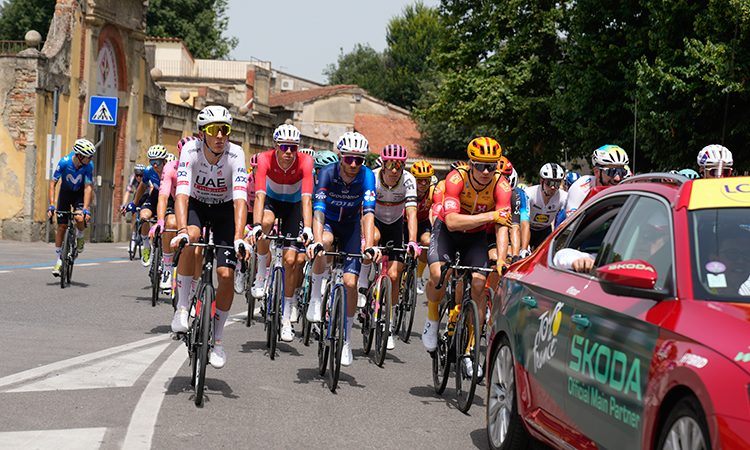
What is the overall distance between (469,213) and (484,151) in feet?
2.06

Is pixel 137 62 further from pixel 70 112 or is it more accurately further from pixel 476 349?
pixel 476 349

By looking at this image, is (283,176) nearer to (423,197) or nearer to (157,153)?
(423,197)

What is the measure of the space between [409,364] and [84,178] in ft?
25.5

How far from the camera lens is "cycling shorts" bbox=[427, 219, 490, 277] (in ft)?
25.9

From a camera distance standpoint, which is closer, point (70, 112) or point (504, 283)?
point (504, 283)

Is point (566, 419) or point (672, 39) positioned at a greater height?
→ point (672, 39)

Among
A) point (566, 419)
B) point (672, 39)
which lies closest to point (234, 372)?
point (566, 419)

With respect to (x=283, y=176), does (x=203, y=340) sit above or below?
below

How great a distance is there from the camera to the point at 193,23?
62875 mm

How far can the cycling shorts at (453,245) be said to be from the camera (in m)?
7.91

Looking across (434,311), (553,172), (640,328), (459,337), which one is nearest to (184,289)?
(434,311)

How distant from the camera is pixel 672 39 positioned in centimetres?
2078

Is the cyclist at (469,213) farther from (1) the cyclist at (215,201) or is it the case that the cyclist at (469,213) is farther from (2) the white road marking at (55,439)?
(2) the white road marking at (55,439)

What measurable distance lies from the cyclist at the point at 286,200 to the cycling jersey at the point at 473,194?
148 cm
